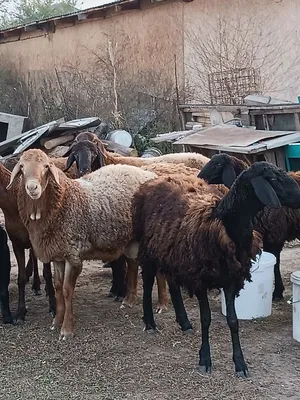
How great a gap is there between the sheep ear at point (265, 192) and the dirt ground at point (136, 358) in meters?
1.43

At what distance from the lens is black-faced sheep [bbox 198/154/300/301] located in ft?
21.2

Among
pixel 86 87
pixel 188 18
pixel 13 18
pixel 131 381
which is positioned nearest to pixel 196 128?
pixel 188 18

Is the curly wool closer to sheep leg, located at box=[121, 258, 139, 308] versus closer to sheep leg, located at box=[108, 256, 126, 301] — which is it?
sheep leg, located at box=[121, 258, 139, 308]

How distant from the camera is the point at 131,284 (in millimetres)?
7008

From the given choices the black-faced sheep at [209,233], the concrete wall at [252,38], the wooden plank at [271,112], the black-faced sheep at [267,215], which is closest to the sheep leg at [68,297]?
the black-faced sheep at [209,233]

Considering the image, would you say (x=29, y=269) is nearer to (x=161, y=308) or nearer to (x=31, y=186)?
(x=161, y=308)

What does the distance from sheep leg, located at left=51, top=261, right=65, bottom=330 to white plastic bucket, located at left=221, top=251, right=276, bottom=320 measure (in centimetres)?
158

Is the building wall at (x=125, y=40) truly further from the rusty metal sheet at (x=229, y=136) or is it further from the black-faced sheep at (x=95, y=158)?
the black-faced sheep at (x=95, y=158)

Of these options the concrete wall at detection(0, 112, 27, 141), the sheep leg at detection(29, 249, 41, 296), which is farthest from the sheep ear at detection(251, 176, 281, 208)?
the concrete wall at detection(0, 112, 27, 141)

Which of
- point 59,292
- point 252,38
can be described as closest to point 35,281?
point 59,292

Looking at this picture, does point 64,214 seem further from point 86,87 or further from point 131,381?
point 86,87

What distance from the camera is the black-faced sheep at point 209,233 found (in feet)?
15.9

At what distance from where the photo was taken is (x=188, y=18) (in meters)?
16.6

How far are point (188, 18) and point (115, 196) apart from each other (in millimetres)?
11192
